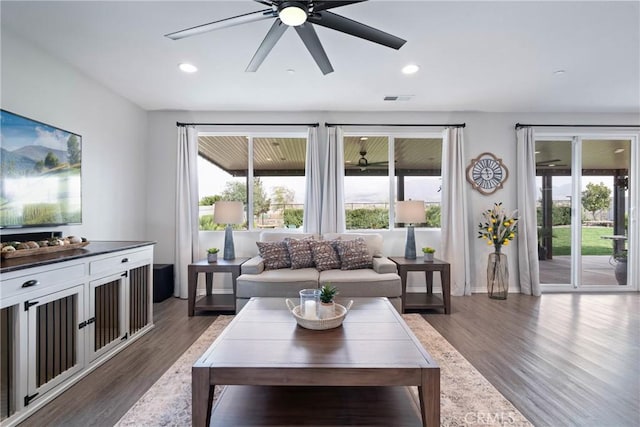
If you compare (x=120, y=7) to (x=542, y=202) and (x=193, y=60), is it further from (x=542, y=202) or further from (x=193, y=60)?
(x=542, y=202)

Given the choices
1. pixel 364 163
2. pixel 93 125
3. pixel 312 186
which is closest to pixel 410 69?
pixel 364 163

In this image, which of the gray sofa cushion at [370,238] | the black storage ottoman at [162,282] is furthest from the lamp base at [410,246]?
the black storage ottoman at [162,282]

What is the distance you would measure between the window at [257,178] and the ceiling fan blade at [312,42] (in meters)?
2.24

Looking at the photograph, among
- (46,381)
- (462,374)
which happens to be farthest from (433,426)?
(46,381)

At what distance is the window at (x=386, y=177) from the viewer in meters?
4.62

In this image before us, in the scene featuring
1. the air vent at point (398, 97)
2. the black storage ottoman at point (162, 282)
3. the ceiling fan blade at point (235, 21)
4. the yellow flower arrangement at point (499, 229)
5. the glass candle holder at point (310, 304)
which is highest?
the air vent at point (398, 97)

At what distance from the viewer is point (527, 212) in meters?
4.45

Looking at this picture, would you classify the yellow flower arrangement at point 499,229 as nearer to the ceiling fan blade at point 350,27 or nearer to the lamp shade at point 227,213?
the ceiling fan blade at point 350,27

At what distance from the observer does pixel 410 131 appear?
181 inches

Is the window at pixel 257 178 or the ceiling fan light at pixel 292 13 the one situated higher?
the ceiling fan light at pixel 292 13

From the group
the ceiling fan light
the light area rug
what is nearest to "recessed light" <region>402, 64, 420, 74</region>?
the ceiling fan light

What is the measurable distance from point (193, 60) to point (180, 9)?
2.57 ft

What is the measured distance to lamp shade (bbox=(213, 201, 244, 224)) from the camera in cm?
390

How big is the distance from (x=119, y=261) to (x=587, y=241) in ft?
20.2
